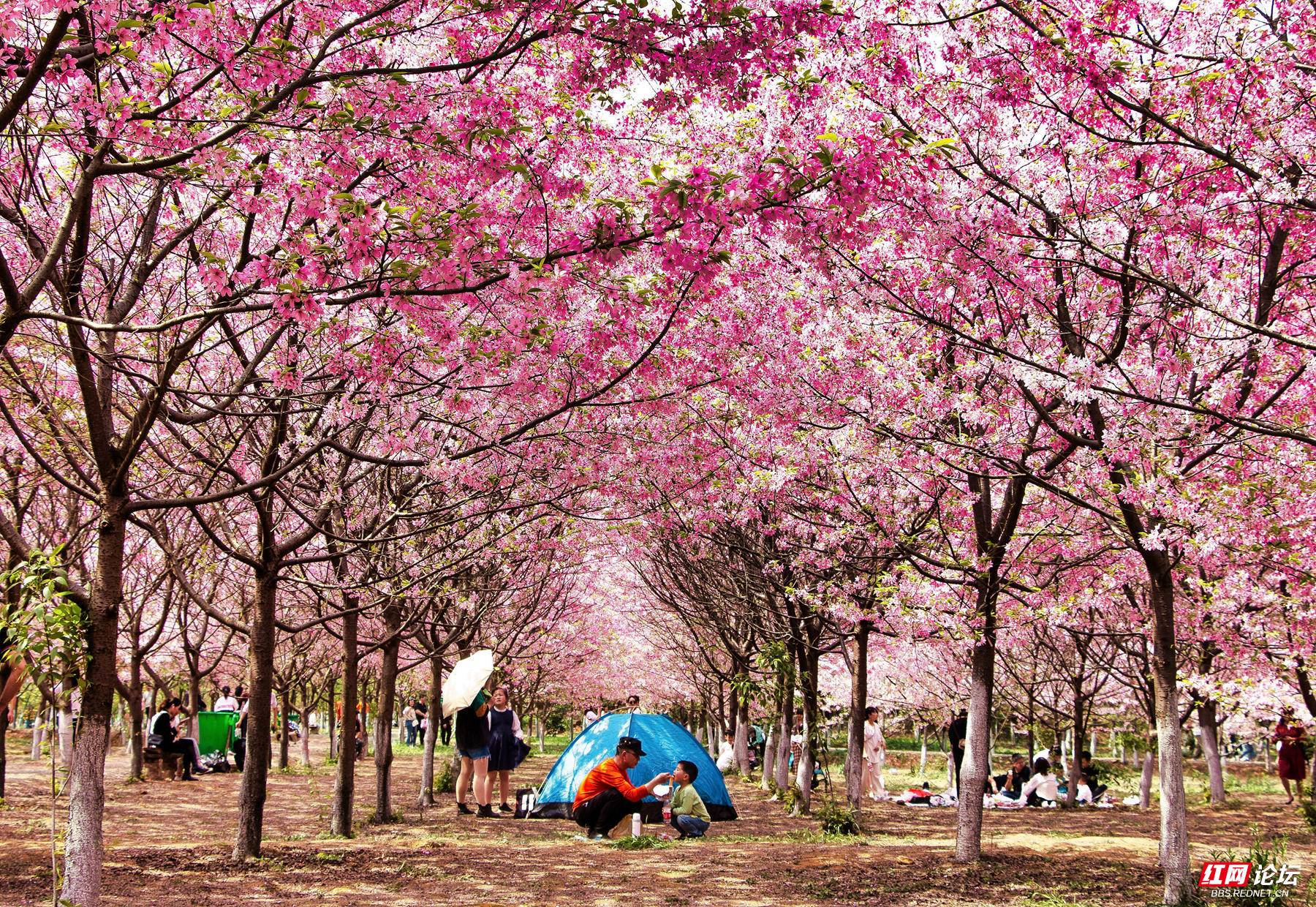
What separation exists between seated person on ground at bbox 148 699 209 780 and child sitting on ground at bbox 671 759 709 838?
12.3 m

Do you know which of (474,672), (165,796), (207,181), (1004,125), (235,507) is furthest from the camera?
(165,796)

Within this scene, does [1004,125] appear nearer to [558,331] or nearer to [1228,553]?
[558,331]

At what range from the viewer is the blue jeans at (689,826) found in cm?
1281

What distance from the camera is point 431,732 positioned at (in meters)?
16.0

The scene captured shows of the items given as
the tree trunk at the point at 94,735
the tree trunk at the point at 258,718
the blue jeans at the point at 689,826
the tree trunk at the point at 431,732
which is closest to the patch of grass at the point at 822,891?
the blue jeans at the point at 689,826

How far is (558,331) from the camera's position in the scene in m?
8.31

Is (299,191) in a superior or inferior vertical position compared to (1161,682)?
superior

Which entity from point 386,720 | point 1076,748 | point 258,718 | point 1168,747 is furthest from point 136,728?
point 1168,747

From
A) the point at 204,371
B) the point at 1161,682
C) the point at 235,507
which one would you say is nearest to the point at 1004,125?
the point at 1161,682

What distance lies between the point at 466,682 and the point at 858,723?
560cm

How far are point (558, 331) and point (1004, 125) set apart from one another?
3719 millimetres

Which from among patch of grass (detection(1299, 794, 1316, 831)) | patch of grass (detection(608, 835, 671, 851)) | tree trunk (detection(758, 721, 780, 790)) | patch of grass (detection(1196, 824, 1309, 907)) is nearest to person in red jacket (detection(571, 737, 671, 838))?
patch of grass (detection(608, 835, 671, 851))

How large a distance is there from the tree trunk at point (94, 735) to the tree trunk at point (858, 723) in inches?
359

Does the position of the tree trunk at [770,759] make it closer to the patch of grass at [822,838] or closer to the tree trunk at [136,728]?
the patch of grass at [822,838]
